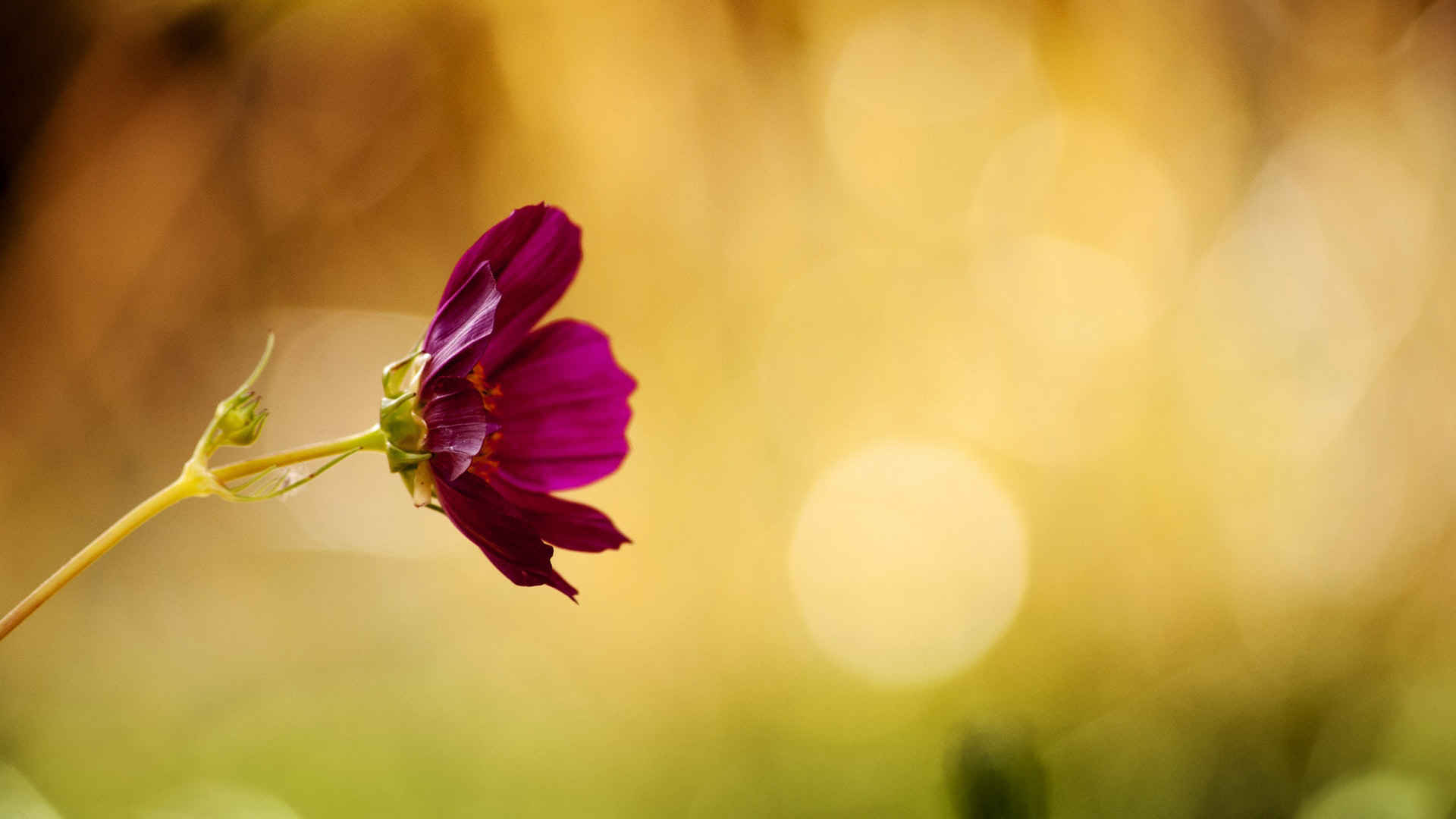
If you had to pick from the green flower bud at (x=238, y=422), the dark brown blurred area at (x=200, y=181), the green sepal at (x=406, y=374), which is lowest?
the green flower bud at (x=238, y=422)

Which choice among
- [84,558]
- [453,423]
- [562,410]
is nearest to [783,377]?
[562,410]

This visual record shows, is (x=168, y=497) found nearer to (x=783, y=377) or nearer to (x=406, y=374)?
(x=406, y=374)

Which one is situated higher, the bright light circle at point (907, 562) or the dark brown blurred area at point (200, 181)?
the dark brown blurred area at point (200, 181)

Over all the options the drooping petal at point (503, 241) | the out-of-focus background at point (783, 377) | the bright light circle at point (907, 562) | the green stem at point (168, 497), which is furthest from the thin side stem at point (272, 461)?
the bright light circle at point (907, 562)

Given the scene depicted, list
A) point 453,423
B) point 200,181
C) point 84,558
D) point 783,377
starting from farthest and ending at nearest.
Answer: point 783,377 < point 200,181 < point 453,423 < point 84,558

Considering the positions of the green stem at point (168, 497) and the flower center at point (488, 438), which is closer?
the green stem at point (168, 497)

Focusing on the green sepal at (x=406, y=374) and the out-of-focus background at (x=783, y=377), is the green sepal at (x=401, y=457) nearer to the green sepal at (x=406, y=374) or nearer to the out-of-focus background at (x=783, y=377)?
the green sepal at (x=406, y=374)

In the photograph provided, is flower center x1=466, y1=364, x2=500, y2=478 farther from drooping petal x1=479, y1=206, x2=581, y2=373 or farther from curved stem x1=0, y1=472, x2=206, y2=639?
curved stem x1=0, y1=472, x2=206, y2=639
